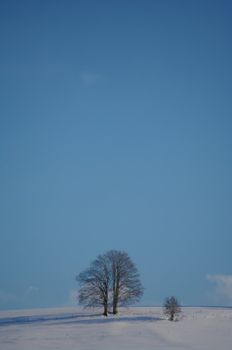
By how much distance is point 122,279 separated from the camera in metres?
59.5

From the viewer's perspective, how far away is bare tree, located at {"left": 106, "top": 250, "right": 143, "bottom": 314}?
2317 inches

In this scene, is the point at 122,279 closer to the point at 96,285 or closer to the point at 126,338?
the point at 96,285

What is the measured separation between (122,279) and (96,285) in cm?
362

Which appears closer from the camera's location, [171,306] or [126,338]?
[126,338]

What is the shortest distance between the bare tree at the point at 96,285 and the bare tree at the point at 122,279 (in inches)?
35.7

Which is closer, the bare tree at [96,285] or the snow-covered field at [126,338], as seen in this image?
the snow-covered field at [126,338]

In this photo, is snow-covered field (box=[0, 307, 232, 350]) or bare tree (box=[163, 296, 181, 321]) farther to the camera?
bare tree (box=[163, 296, 181, 321])

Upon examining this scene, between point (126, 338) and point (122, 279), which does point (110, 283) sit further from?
point (126, 338)

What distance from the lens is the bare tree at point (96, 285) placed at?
5778 cm

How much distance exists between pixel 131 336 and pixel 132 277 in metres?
27.7

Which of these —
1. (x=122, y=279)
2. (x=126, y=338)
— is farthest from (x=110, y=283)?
(x=126, y=338)

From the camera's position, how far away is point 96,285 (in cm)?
5866

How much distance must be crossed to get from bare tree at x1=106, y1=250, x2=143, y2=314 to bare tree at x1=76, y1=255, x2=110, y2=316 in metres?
0.91

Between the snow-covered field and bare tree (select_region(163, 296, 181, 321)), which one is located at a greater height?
bare tree (select_region(163, 296, 181, 321))
